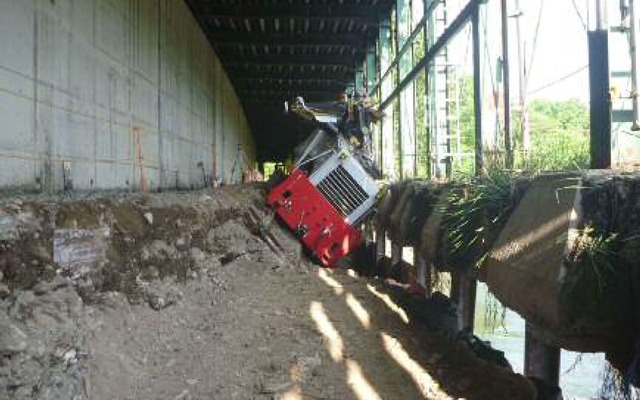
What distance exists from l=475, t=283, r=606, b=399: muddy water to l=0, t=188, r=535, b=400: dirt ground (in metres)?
0.93

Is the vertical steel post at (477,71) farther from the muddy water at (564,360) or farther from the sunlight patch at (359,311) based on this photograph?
the sunlight patch at (359,311)

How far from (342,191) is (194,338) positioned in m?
6.09

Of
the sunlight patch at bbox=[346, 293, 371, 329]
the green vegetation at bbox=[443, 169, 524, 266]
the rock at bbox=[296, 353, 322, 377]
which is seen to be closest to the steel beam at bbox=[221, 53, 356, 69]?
the sunlight patch at bbox=[346, 293, 371, 329]

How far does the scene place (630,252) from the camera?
3189 millimetres

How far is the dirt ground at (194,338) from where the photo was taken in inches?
144

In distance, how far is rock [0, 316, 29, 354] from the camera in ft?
10.8

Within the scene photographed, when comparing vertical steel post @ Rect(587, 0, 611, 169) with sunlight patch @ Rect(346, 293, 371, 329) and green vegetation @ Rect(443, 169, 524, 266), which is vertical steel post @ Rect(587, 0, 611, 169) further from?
sunlight patch @ Rect(346, 293, 371, 329)

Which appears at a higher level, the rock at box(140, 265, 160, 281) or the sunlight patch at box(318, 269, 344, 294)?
the rock at box(140, 265, 160, 281)

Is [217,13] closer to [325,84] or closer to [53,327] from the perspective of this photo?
[325,84]

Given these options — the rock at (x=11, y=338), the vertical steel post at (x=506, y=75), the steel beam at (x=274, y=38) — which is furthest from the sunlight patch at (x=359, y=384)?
the steel beam at (x=274, y=38)

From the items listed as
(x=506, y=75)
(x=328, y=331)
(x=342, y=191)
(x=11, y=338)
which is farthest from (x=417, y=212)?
(x=11, y=338)

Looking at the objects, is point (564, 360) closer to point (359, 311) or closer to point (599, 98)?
point (359, 311)

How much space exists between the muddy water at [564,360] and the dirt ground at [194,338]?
93 centimetres

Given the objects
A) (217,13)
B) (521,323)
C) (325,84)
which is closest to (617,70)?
(521,323)
